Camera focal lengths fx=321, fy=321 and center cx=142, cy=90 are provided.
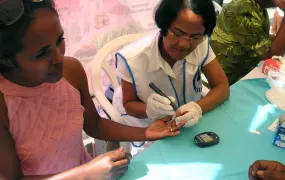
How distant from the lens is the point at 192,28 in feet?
4.16

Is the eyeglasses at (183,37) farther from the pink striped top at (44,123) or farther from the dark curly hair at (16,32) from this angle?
the dark curly hair at (16,32)

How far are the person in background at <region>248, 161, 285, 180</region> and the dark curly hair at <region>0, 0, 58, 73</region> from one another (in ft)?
2.43

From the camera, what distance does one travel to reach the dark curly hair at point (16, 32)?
2.64 feet

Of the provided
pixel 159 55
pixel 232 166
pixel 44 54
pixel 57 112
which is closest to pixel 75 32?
pixel 159 55

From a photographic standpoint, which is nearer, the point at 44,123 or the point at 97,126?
the point at 44,123

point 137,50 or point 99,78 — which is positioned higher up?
point 137,50

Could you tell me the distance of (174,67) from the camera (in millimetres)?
1497

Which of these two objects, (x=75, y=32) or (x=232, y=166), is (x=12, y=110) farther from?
(x=75, y=32)

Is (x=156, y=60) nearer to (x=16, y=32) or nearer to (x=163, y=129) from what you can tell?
(x=163, y=129)

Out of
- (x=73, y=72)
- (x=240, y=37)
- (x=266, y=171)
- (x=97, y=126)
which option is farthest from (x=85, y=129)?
(x=240, y=37)

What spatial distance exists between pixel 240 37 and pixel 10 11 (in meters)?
1.36

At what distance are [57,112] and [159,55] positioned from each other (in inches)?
22.4

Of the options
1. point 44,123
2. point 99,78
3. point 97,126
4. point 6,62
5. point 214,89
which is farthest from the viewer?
point 99,78

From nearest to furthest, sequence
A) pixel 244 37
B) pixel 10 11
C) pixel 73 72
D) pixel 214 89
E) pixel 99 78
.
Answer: pixel 10 11, pixel 73 72, pixel 214 89, pixel 99 78, pixel 244 37
